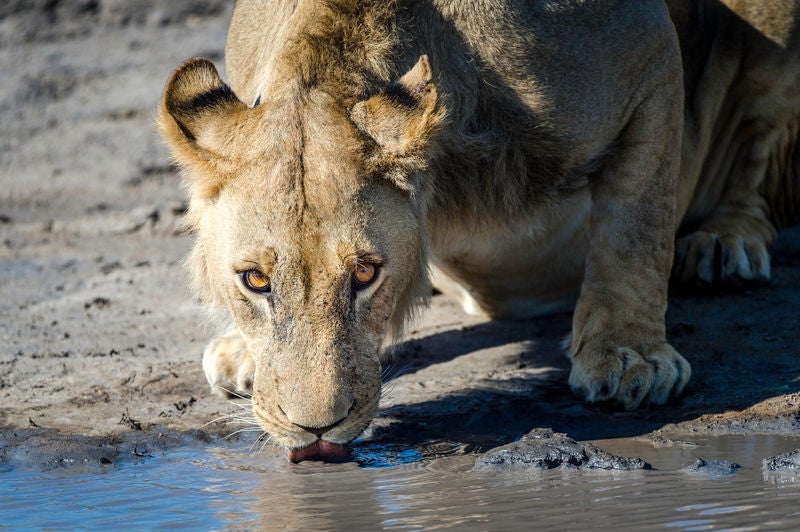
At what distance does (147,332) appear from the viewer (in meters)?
6.45

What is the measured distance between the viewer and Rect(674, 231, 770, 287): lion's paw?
5.92 m

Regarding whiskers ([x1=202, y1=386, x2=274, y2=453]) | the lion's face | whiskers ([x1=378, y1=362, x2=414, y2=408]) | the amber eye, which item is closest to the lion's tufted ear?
the lion's face

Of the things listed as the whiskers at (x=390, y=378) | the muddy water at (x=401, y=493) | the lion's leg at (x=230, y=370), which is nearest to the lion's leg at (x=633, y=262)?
the muddy water at (x=401, y=493)

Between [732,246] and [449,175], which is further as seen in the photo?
[732,246]

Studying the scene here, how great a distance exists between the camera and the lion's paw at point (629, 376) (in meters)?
4.67

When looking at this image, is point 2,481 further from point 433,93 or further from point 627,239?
point 627,239

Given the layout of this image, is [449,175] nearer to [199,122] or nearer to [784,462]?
[199,122]

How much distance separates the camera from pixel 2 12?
11047mm

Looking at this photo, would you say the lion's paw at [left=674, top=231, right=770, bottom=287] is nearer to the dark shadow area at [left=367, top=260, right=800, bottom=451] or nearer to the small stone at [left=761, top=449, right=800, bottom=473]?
the dark shadow area at [left=367, top=260, right=800, bottom=451]

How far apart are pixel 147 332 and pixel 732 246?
281 cm

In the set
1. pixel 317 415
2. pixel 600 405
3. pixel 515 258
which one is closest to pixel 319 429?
pixel 317 415

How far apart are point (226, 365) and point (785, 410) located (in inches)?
84.3

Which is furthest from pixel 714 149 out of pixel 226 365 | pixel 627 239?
pixel 226 365

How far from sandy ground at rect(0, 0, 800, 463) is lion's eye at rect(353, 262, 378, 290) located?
0.70 meters
